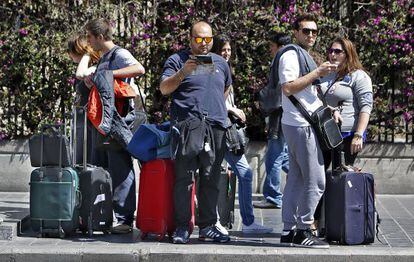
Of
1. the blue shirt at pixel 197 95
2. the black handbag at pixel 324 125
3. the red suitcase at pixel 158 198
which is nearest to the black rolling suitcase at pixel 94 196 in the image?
the red suitcase at pixel 158 198

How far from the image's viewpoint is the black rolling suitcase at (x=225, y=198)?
8836 millimetres

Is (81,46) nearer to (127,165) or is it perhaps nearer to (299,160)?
(127,165)

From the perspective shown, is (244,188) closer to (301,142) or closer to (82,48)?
(301,142)

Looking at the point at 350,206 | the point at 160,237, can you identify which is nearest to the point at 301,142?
the point at 350,206

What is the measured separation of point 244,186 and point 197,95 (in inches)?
49.1

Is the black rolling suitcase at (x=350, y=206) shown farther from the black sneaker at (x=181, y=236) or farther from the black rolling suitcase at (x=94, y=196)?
the black rolling suitcase at (x=94, y=196)

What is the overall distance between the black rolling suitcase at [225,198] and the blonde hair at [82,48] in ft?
5.26

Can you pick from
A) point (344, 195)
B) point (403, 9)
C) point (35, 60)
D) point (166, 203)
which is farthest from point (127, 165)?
point (403, 9)

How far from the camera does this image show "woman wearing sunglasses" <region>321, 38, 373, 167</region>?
8.27 metres

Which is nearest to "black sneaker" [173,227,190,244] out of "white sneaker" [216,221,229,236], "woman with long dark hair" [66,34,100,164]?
"white sneaker" [216,221,229,236]

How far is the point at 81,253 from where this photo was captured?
25.4ft

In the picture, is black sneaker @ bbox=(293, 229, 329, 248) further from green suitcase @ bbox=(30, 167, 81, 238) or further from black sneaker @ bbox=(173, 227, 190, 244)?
green suitcase @ bbox=(30, 167, 81, 238)

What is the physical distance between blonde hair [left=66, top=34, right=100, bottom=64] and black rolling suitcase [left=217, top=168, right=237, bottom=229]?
63.1 inches

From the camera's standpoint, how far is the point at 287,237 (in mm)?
8102
